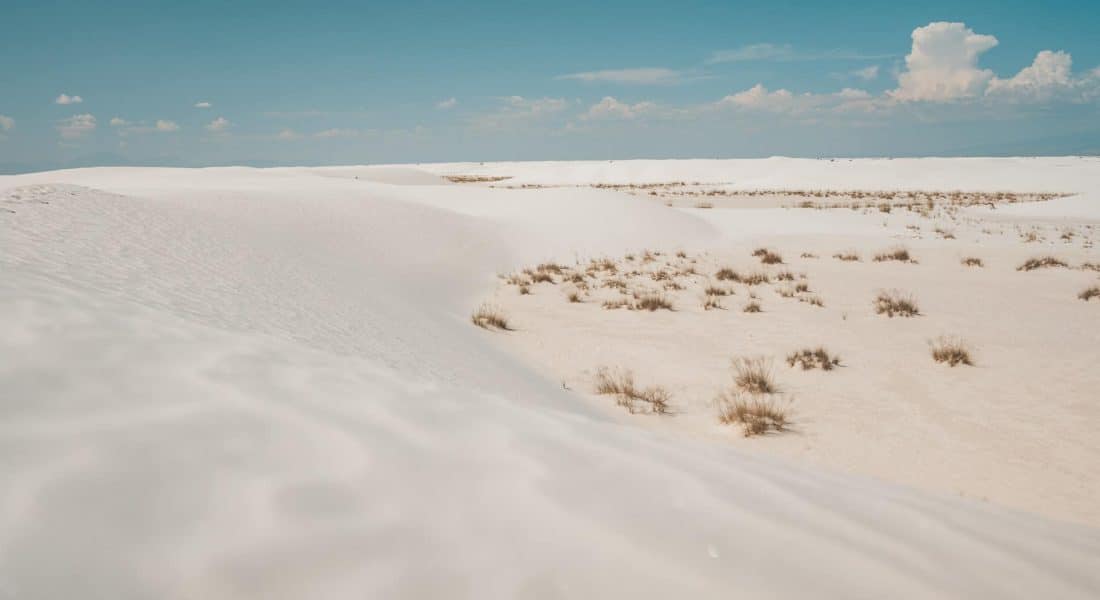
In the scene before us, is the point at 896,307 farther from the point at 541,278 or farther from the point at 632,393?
the point at 541,278

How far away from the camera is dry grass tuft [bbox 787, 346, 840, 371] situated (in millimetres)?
5547

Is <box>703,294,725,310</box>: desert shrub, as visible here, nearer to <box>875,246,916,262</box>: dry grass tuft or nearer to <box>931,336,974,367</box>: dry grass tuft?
<box>931,336,974,367</box>: dry grass tuft

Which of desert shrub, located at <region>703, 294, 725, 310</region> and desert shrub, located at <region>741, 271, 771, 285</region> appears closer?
Result: desert shrub, located at <region>703, 294, 725, 310</region>

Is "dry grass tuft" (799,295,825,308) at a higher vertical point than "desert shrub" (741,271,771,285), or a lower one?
lower

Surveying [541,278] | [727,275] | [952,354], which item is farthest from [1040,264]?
[541,278]

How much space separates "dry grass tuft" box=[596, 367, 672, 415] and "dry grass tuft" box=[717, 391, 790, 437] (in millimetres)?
478

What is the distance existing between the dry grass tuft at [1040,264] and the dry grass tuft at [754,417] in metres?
10.4

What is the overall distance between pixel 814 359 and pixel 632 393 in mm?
2223

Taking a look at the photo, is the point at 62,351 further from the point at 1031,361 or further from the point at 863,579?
the point at 1031,361

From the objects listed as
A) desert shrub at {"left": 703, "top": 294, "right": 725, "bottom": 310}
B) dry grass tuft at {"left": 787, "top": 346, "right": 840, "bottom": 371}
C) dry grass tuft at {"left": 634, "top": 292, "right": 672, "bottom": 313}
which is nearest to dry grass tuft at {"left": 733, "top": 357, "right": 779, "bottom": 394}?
dry grass tuft at {"left": 787, "top": 346, "right": 840, "bottom": 371}

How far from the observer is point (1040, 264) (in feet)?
37.6

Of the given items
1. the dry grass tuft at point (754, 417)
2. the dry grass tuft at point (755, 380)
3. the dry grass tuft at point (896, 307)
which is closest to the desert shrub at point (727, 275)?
the dry grass tuft at point (896, 307)

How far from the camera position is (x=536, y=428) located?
2.02m

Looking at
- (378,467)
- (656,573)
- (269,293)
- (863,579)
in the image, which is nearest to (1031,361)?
(863,579)
